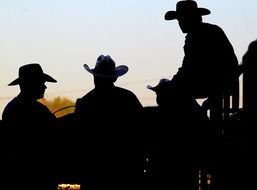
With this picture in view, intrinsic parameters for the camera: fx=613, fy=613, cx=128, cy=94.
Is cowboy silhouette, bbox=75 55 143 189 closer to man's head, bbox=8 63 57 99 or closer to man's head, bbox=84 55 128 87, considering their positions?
man's head, bbox=84 55 128 87

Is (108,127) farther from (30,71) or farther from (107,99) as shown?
(30,71)

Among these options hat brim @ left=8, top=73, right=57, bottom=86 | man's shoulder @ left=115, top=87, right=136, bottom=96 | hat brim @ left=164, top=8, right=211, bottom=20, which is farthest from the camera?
hat brim @ left=8, top=73, right=57, bottom=86

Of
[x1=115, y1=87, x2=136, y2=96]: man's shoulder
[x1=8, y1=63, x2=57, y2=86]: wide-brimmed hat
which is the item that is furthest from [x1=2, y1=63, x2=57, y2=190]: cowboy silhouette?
[x1=115, y1=87, x2=136, y2=96]: man's shoulder

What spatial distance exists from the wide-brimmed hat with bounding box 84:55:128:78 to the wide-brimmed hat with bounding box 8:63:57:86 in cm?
64

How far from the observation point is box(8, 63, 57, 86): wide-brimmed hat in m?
8.54

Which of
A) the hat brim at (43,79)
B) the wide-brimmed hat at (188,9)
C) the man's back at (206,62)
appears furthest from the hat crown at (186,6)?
the hat brim at (43,79)

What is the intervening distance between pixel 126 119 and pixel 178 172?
107 cm

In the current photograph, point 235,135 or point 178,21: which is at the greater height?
point 178,21

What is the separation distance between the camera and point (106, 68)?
8.50 m

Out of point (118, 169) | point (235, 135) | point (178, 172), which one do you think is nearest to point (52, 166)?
point (118, 169)

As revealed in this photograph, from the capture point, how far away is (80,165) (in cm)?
852

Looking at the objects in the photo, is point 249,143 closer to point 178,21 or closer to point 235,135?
point 235,135

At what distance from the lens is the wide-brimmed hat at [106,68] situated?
8266mm

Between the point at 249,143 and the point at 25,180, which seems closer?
the point at 249,143
